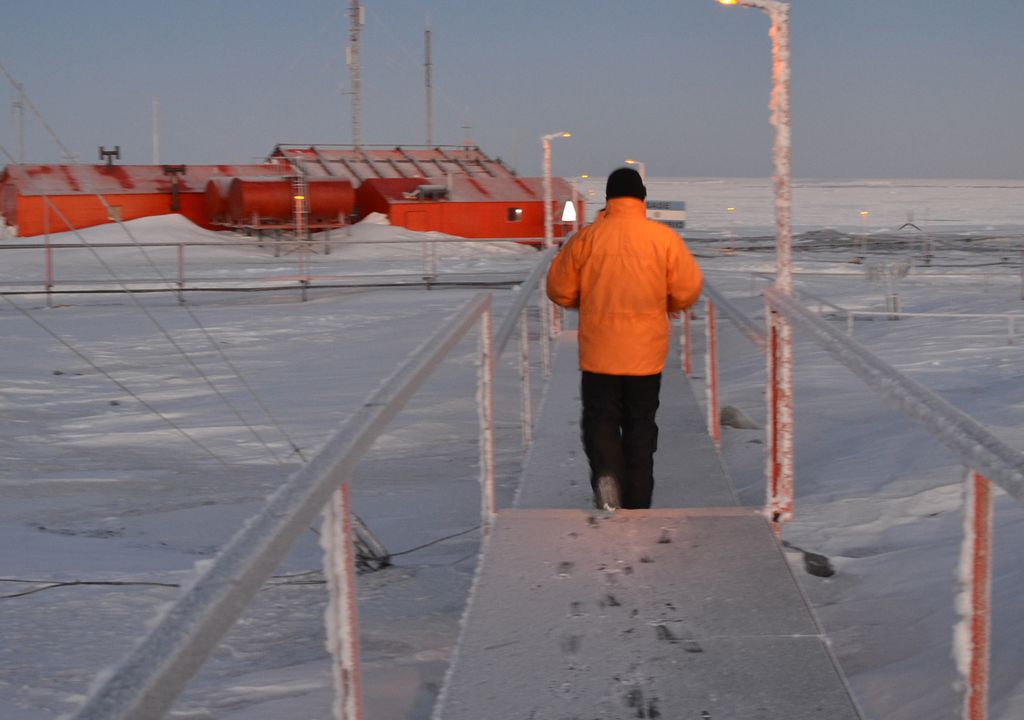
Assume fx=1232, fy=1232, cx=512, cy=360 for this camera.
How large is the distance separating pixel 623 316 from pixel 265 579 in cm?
336

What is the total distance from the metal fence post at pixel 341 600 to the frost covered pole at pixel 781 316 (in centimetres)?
245

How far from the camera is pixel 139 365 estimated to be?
14.4 m

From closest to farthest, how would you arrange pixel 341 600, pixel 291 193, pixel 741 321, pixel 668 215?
pixel 341 600
pixel 741 321
pixel 291 193
pixel 668 215

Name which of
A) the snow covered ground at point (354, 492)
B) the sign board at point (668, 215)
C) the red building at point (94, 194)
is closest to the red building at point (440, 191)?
the red building at point (94, 194)

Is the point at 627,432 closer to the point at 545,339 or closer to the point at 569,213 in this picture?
the point at 545,339

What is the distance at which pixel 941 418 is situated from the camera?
2160 mm

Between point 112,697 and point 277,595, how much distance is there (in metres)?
4.60

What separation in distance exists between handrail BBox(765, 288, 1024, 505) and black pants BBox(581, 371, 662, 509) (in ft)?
5.23

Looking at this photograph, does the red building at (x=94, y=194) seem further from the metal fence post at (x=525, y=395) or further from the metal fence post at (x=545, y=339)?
the metal fence post at (x=525, y=395)

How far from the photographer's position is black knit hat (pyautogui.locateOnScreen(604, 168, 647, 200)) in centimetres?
474

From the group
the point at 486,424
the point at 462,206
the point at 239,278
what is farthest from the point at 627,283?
the point at 462,206

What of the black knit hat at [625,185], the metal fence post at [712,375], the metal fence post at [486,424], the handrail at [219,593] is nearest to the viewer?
the handrail at [219,593]

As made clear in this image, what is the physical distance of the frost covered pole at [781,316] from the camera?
461cm

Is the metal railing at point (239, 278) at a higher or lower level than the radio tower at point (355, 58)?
lower
